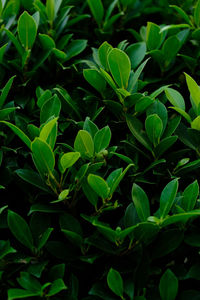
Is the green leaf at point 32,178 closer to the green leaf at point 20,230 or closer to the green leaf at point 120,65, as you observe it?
the green leaf at point 20,230

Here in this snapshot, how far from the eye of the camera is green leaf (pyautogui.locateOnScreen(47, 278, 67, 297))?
1.41 meters

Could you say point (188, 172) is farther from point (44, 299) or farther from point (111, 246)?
point (44, 299)

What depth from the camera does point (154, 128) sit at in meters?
1.64

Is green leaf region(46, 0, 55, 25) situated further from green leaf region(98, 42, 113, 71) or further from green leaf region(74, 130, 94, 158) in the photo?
green leaf region(74, 130, 94, 158)

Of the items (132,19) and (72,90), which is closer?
(72,90)

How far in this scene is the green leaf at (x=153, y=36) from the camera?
6.45 feet

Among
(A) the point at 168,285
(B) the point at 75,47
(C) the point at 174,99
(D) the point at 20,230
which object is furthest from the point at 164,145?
(B) the point at 75,47

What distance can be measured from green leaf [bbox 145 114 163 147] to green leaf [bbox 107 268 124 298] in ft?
1.75

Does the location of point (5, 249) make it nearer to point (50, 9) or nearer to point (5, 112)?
point (5, 112)

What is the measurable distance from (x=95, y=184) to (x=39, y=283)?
1.33 ft

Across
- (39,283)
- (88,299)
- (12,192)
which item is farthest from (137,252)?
(12,192)

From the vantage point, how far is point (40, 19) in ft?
7.04

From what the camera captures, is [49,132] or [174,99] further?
[174,99]

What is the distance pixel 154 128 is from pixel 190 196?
30 cm
